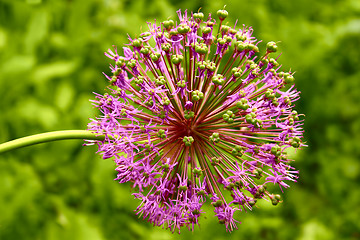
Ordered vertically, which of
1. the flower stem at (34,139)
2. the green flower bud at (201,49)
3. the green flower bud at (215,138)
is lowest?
the flower stem at (34,139)

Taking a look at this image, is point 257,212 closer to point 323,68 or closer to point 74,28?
point 323,68

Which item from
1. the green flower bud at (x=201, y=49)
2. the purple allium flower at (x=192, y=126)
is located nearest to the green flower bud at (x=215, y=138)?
the purple allium flower at (x=192, y=126)

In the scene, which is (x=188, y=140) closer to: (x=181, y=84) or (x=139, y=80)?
(x=181, y=84)

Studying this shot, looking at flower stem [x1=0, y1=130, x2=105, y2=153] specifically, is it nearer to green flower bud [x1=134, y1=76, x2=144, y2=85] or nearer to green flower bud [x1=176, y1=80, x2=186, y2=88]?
green flower bud [x1=134, y1=76, x2=144, y2=85]

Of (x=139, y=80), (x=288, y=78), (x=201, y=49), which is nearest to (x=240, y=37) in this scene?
(x=201, y=49)

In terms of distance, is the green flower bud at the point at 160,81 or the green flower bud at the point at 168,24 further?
the green flower bud at the point at 168,24

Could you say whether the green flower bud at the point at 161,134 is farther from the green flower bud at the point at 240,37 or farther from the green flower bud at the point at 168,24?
the green flower bud at the point at 240,37

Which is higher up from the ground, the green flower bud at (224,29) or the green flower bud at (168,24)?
the green flower bud at (224,29)
